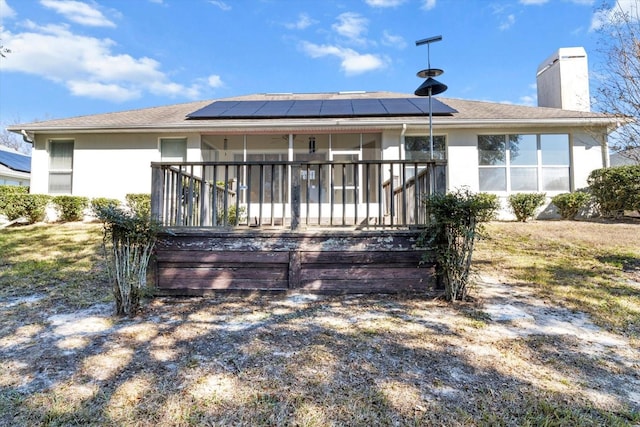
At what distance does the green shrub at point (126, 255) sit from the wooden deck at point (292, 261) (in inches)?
21.5

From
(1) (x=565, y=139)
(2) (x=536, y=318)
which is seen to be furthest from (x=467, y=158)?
(2) (x=536, y=318)

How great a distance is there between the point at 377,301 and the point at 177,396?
7.57 feet

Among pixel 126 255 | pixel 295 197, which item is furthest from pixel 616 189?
pixel 126 255

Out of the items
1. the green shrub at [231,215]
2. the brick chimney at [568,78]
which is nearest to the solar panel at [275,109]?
the green shrub at [231,215]

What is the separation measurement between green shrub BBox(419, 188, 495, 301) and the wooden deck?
0.20 metres

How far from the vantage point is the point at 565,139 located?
391 inches

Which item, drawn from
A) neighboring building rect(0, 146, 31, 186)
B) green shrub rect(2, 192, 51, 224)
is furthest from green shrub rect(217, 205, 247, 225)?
neighboring building rect(0, 146, 31, 186)

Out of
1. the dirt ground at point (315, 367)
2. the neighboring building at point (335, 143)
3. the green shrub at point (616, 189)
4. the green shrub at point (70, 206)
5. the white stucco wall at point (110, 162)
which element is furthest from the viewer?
the white stucco wall at point (110, 162)

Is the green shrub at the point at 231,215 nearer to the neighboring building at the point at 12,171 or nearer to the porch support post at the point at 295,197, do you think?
the porch support post at the point at 295,197

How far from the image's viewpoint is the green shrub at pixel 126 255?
10.7 feet

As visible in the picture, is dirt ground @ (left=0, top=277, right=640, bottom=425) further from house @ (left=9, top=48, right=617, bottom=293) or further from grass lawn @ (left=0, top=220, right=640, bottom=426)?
house @ (left=9, top=48, right=617, bottom=293)

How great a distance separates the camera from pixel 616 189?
28.7ft

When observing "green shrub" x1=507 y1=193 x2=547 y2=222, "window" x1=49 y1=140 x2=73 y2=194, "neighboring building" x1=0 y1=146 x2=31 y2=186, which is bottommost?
"green shrub" x1=507 y1=193 x2=547 y2=222

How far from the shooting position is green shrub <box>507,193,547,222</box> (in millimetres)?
9359
